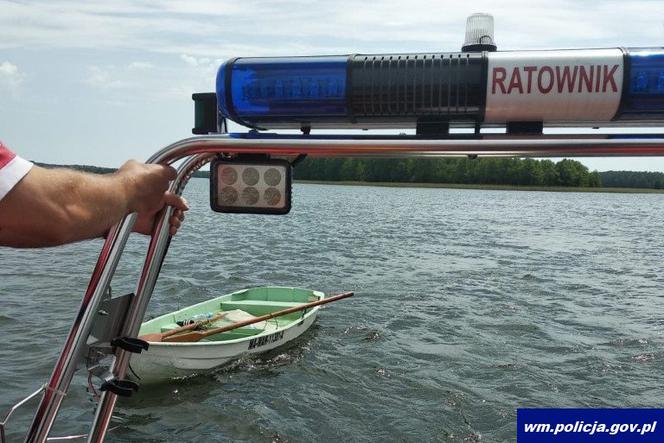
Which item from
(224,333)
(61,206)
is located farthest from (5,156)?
(224,333)

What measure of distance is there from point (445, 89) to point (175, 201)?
45.0 inches

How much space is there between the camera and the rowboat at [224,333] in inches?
474

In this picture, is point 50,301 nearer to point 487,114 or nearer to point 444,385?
point 444,385

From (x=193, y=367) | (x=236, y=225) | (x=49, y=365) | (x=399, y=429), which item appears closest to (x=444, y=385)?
(x=399, y=429)

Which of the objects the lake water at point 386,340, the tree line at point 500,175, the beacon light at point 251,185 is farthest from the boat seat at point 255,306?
the tree line at point 500,175

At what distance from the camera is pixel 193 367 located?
41.2 ft

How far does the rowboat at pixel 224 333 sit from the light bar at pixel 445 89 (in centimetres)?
979

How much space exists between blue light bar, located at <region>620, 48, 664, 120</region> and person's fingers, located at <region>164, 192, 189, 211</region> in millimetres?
1723

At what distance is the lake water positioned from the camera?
1161 centimetres

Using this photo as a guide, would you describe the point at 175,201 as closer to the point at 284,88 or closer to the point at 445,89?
the point at 284,88

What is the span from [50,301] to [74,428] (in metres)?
11.6

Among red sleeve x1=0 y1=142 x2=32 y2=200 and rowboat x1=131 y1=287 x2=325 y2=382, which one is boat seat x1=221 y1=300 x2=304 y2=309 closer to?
rowboat x1=131 y1=287 x2=325 y2=382

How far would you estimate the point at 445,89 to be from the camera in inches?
89.9

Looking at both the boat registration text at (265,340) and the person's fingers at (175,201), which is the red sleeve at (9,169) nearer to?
the person's fingers at (175,201)
